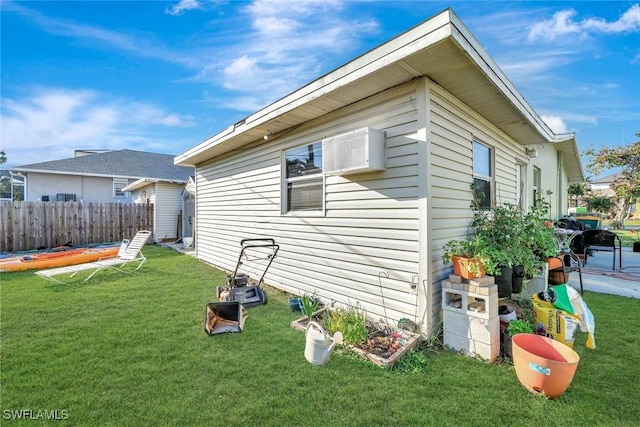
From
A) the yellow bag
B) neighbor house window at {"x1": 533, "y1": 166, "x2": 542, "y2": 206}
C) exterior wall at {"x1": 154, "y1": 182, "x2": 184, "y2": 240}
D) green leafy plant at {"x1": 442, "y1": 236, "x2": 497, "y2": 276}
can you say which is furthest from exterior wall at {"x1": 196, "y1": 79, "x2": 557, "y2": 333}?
exterior wall at {"x1": 154, "y1": 182, "x2": 184, "y2": 240}

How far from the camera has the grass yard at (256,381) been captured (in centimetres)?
197

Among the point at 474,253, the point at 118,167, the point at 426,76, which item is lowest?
the point at 474,253

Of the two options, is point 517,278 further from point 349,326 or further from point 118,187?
point 118,187

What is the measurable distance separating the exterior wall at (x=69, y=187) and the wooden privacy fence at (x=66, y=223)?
542 centimetres

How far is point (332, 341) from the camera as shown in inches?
105

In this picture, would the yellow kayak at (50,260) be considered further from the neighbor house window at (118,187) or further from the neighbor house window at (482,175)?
the neighbor house window at (118,187)

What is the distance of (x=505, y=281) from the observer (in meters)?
3.10

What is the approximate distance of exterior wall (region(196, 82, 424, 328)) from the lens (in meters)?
3.20

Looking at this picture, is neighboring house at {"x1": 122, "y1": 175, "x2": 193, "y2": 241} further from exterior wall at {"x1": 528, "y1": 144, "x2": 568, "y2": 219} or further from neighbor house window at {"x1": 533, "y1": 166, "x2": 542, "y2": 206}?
exterior wall at {"x1": 528, "y1": 144, "x2": 568, "y2": 219}

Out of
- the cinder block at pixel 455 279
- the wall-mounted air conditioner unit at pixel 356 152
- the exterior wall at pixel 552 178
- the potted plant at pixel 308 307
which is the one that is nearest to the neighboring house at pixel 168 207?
the potted plant at pixel 308 307

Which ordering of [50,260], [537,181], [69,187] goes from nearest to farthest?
[50,260] < [537,181] < [69,187]

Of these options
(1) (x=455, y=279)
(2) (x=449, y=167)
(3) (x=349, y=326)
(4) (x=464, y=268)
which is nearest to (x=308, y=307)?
(3) (x=349, y=326)

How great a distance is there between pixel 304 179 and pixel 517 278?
10.4 feet

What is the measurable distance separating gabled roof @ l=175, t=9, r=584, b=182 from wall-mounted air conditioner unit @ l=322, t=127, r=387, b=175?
56cm
